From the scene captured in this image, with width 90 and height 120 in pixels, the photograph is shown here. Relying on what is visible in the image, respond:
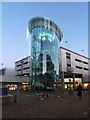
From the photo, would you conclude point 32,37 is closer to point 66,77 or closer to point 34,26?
point 34,26

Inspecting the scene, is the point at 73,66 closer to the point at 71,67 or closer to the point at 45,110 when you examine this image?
the point at 71,67

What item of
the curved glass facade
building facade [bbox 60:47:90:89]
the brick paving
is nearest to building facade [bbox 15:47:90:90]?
building facade [bbox 60:47:90:89]

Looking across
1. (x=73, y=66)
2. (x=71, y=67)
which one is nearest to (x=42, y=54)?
(x=71, y=67)

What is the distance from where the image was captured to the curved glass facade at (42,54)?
44.8m

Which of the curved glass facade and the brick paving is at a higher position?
the curved glass facade

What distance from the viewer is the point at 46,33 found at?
4666 cm

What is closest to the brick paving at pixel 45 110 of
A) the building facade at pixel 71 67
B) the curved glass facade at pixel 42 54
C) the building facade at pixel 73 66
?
the curved glass facade at pixel 42 54

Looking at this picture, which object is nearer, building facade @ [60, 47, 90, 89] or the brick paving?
the brick paving

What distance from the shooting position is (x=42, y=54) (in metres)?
45.5

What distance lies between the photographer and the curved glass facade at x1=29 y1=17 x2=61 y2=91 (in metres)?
44.8

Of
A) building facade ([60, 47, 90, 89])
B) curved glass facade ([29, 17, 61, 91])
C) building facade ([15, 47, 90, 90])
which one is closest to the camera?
curved glass facade ([29, 17, 61, 91])

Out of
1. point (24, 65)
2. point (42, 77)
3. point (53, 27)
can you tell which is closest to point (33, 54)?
point (42, 77)

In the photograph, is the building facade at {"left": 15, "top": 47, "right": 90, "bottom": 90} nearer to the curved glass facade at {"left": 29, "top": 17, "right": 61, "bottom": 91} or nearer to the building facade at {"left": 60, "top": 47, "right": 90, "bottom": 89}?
the building facade at {"left": 60, "top": 47, "right": 90, "bottom": 89}

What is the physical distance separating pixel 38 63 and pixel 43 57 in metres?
2.17
